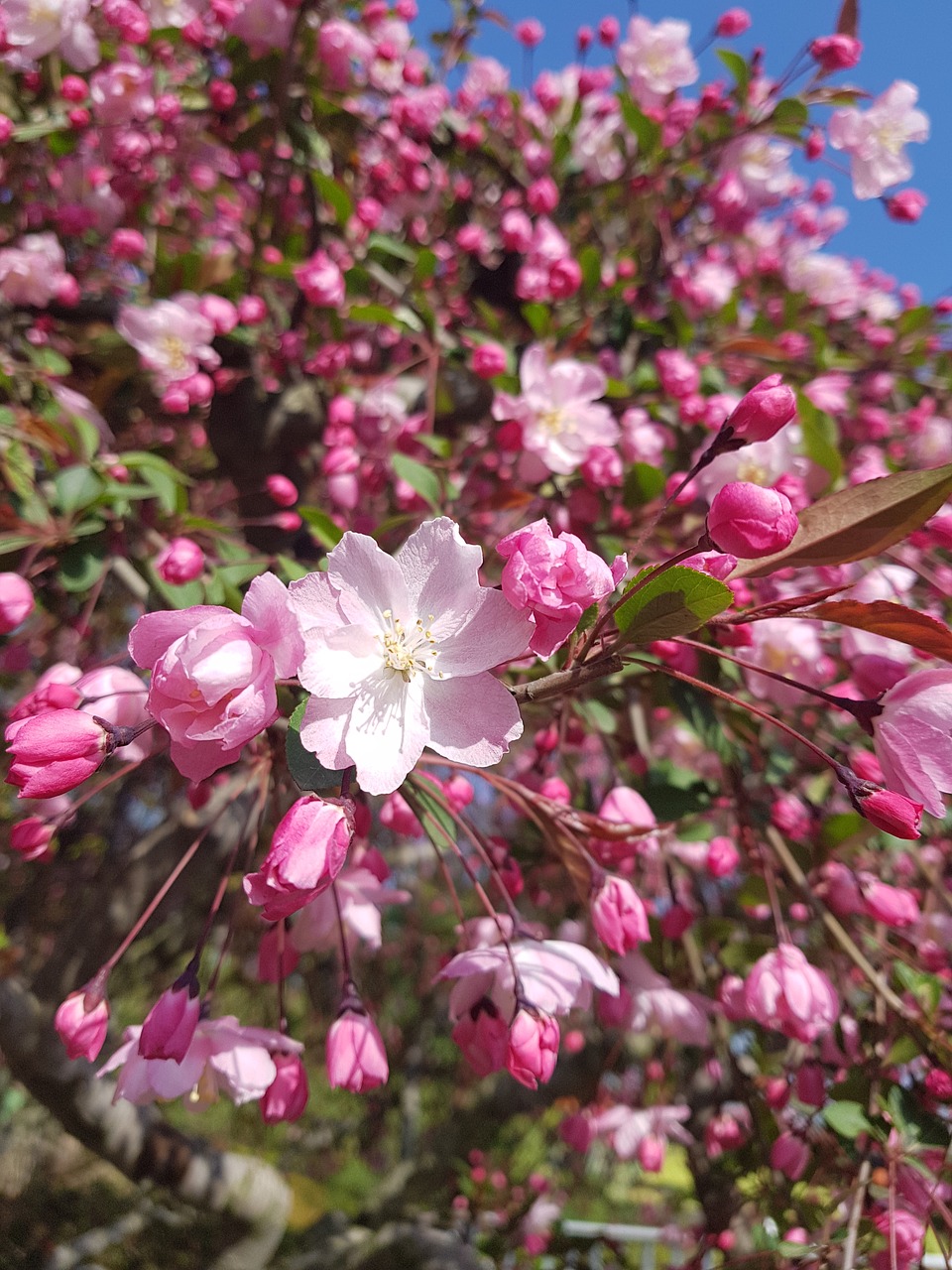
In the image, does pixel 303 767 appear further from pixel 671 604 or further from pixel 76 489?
pixel 76 489

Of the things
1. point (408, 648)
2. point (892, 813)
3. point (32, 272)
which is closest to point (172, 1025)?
point (408, 648)

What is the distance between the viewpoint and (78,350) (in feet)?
5.69

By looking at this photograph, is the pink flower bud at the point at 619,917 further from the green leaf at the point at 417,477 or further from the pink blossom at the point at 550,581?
the green leaf at the point at 417,477

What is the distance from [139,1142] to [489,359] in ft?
5.64

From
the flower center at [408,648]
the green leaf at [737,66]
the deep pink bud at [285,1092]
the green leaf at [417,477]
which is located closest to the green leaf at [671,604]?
the flower center at [408,648]

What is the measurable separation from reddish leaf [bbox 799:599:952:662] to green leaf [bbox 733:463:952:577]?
0.04 metres

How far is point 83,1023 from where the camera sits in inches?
30.2

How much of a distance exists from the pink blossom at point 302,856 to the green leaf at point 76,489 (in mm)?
732

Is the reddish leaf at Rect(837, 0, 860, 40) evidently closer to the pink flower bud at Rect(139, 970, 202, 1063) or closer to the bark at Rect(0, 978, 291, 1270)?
the pink flower bud at Rect(139, 970, 202, 1063)

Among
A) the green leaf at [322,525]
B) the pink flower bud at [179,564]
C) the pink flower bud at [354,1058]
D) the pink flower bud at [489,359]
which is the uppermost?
the pink flower bud at [489,359]

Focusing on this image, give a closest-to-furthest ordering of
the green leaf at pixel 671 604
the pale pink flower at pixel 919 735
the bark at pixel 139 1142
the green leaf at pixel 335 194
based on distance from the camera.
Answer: the green leaf at pixel 671 604, the pale pink flower at pixel 919 735, the bark at pixel 139 1142, the green leaf at pixel 335 194

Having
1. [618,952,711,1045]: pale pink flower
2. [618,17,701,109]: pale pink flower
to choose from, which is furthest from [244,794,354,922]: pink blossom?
[618,17,701,109]: pale pink flower

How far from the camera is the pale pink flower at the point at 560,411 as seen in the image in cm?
128

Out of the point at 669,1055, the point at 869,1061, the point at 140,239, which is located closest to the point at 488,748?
the point at 869,1061
